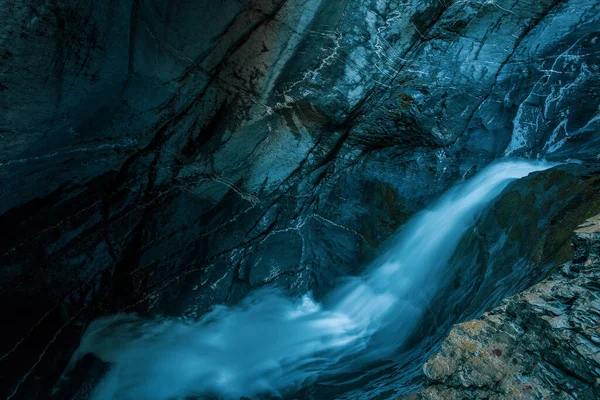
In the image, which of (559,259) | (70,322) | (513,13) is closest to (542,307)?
(559,259)

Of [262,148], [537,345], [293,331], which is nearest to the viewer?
[537,345]

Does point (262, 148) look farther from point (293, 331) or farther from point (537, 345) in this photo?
point (537, 345)

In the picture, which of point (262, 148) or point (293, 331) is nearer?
point (293, 331)

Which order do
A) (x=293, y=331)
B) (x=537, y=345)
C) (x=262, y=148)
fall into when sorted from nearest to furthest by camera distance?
(x=537, y=345)
(x=293, y=331)
(x=262, y=148)

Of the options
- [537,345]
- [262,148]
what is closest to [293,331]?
[262,148]

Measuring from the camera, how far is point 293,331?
17.6 ft

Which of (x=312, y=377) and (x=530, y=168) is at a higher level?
(x=530, y=168)

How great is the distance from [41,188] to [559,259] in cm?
466

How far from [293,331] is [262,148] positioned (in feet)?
7.61

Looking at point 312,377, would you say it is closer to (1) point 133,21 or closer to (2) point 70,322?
(2) point 70,322

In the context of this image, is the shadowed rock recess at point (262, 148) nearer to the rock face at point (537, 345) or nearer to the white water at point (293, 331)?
the white water at point (293, 331)

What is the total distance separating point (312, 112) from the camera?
5379 mm

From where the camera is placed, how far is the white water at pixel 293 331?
4.80 m

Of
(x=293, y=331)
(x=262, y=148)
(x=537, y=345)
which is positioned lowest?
(x=293, y=331)
